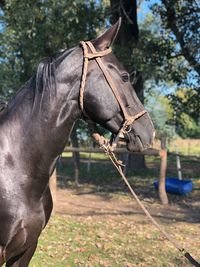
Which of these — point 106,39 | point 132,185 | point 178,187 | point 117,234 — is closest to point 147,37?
point 132,185

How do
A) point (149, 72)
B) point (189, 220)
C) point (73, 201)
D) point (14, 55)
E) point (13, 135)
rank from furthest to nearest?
point (14, 55)
point (149, 72)
point (73, 201)
point (189, 220)
point (13, 135)

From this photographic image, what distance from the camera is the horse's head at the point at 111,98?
8.39 feet

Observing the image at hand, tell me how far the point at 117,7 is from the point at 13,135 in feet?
38.1

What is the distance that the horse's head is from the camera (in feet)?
8.39

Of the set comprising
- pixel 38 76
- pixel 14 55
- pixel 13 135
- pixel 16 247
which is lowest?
pixel 16 247

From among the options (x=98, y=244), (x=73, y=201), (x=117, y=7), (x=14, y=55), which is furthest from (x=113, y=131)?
(x=14, y=55)

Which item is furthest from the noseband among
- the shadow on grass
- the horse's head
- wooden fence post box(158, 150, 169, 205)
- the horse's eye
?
wooden fence post box(158, 150, 169, 205)

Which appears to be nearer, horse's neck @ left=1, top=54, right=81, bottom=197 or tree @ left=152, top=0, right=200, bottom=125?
horse's neck @ left=1, top=54, right=81, bottom=197

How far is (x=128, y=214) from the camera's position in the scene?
8.36m

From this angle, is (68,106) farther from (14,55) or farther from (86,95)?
(14,55)

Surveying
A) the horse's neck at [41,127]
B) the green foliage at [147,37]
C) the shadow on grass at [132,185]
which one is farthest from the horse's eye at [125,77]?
the green foliage at [147,37]

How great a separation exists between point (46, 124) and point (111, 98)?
1.47 ft

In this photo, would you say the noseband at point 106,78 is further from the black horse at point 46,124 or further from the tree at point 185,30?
the tree at point 185,30

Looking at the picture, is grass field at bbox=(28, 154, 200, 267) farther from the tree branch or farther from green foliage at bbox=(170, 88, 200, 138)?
the tree branch
